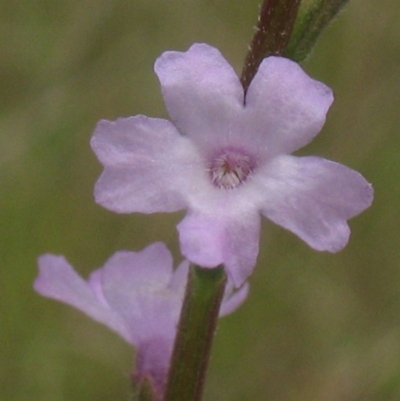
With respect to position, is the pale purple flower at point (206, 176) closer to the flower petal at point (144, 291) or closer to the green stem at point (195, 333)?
the green stem at point (195, 333)

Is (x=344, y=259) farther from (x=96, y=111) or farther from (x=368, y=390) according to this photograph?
(x=96, y=111)

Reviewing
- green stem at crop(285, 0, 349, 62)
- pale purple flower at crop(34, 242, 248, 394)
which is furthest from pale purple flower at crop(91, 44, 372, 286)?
pale purple flower at crop(34, 242, 248, 394)

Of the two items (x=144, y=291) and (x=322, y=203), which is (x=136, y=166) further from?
(x=144, y=291)

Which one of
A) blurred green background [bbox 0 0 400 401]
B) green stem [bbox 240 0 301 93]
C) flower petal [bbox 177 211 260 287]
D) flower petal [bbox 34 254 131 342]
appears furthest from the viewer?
blurred green background [bbox 0 0 400 401]

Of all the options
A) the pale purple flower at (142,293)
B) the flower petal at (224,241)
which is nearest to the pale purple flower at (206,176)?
the flower petal at (224,241)

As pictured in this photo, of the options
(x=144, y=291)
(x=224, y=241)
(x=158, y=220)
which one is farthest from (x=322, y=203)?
(x=158, y=220)

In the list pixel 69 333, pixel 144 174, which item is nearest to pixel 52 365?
pixel 69 333

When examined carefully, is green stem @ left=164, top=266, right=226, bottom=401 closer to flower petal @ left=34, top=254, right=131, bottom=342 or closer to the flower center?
the flower center
